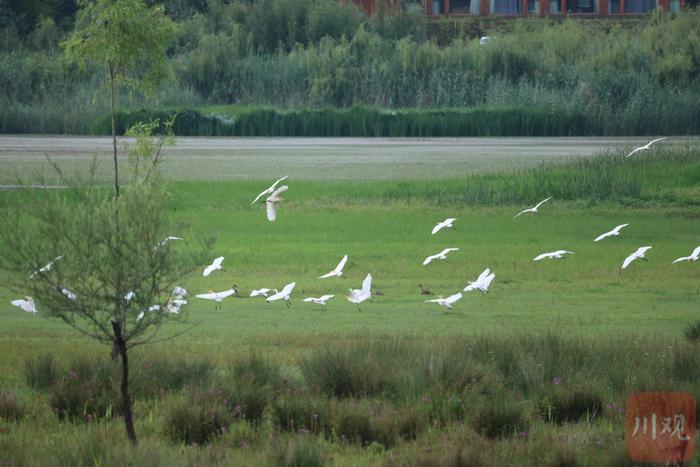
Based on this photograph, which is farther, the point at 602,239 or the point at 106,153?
the point at 106,153

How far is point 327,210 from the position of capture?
2767 cm

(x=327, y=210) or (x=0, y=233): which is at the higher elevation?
(x=0, y=233)

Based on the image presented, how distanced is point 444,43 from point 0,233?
5342 centimetres

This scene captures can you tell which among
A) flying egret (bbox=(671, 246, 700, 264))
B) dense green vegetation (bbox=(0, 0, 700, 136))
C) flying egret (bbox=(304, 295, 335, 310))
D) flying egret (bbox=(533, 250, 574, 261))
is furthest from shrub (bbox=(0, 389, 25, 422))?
dense green vegetation (bbox=(0, 0, 700, 136))

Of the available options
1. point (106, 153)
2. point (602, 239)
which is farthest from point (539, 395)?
point (106, 153)

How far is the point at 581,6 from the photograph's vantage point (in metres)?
68.5

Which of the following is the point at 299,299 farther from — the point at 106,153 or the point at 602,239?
the point at 106,153

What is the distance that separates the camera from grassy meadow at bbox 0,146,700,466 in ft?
32.2

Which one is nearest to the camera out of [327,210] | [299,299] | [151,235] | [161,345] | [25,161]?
[151,235]

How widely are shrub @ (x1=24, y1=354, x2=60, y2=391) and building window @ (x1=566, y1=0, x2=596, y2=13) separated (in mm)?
59446

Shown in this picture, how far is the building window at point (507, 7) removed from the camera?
6831cm

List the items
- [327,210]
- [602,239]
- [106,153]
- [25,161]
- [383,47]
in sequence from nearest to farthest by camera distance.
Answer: [602,239], [327,210], [25,161], [106,153], [383,47]

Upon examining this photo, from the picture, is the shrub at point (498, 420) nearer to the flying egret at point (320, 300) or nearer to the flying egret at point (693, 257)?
the flying egret at point (320, 300)

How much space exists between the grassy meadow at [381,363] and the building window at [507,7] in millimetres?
46391
